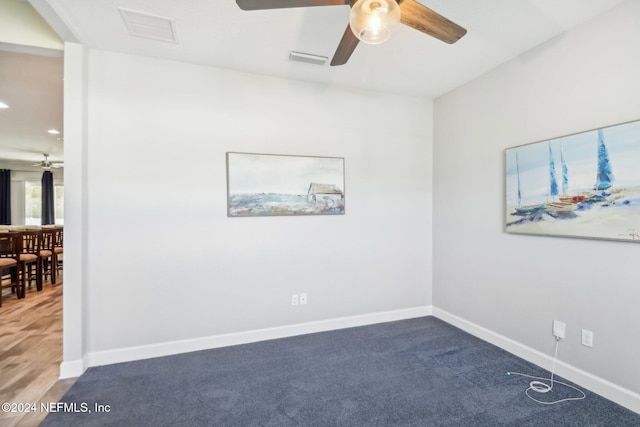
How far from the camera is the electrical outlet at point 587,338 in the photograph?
6.81ft

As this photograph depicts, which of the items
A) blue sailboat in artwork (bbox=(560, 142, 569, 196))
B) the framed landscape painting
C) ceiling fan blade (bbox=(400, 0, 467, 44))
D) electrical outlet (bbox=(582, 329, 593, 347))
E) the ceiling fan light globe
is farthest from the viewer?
the framed landscape painting

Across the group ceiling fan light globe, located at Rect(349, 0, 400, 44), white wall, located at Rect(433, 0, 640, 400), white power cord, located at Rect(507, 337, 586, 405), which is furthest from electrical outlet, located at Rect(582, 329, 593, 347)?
ceiling fan light globe, located at Rect(349, 0, 400, 44)

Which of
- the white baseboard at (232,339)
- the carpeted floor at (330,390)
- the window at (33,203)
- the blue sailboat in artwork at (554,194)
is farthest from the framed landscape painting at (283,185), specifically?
the window at (33,203)

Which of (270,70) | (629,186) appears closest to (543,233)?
(629,186)

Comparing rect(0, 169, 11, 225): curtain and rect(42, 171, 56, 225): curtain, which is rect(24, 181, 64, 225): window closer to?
rect(42, 171, 56, 225): curtain

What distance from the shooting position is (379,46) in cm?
240

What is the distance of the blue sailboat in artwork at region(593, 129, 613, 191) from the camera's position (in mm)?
1963

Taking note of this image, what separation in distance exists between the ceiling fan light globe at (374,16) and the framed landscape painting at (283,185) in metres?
1.67

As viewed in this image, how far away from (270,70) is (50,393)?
3.10m

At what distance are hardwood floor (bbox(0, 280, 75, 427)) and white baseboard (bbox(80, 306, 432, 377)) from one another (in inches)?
8.1

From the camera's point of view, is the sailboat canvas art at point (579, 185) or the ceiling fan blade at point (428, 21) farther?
the sailboat canvas art at point (579, 185)

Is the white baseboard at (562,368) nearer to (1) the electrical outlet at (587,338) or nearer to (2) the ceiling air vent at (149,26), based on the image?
(1) the electrical outlet at (587,338)

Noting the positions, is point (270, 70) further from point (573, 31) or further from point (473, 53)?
point (573, 31)

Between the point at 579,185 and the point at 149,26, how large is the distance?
336 cm
